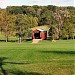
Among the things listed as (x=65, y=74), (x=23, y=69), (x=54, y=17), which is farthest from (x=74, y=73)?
(x=54, y=17)

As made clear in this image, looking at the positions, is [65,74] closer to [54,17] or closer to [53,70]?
[53,70]

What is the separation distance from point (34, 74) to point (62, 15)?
74889mm

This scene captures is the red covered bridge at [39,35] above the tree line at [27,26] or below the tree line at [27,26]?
below

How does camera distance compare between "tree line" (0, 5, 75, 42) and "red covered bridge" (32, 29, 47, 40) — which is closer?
"tree line" (0, 5, 75, 42)

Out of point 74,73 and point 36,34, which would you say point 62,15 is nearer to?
point 36,34

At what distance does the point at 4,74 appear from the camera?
13602 millimetres

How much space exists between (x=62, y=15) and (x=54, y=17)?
262 centimetres

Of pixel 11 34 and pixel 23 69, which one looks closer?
pixel 23 69

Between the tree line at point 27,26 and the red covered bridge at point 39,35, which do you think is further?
the red covered bridge at point 39,35

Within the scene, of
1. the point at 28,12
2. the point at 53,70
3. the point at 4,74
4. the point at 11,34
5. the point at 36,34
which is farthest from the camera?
the point at 28,12

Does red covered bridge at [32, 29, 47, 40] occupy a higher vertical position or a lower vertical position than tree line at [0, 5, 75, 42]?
lower

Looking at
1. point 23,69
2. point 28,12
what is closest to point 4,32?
point 28,12

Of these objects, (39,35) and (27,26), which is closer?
(39,35)

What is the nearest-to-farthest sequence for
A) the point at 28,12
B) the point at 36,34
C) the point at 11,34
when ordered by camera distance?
the point at 11,34 → the point at 36,34 → the point at 28,12
